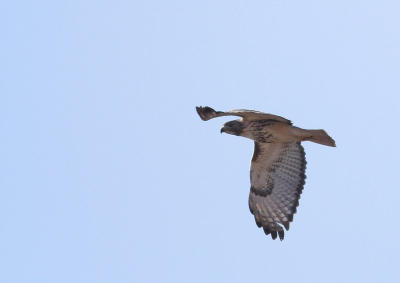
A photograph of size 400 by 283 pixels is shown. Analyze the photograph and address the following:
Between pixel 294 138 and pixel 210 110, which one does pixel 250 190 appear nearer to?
pixel 294 138

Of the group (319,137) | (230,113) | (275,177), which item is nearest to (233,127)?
(230,113)

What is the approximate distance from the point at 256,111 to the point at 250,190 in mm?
1826

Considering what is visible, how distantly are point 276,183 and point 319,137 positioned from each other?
54.0 inches

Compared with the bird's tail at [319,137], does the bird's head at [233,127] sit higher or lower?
higher

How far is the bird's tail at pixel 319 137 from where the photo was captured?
9875 mm

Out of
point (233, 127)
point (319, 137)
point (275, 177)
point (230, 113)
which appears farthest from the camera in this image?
point (275, 177)

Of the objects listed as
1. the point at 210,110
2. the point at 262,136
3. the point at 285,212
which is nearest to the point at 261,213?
the point at 285,212

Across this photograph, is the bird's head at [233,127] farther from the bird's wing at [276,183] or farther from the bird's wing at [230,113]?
the bird's wing at [276,183]

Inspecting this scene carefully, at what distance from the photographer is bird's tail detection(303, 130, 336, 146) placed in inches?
389

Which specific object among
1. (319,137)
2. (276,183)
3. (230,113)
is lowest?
(276,183)

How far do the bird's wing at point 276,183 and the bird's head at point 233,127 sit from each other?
73 cm

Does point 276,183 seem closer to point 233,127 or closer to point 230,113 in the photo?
point 233,127

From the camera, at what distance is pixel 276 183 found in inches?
436

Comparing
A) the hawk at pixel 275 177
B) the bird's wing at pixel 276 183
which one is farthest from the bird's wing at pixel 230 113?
the bird's wing at pixel 276 183
